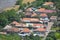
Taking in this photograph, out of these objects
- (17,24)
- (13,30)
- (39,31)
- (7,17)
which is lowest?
(39,31)

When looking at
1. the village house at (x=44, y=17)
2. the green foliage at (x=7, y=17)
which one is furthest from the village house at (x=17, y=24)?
the village house at (x=44, y=17)

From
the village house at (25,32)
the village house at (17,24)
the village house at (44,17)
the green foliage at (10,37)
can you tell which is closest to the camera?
the green foliage at (10,37)

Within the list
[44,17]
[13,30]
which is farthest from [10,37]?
[44,17]

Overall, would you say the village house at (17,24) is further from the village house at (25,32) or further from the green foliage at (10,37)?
the green foliage at (10,37)

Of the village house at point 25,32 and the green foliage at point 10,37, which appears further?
the village house at point 25,32

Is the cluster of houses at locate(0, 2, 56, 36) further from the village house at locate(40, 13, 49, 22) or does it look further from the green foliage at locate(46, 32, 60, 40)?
the green foliage at locate(46, 32, 60, 40)

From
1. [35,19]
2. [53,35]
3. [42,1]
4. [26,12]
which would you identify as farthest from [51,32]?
[42,1]

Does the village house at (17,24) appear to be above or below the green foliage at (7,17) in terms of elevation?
below

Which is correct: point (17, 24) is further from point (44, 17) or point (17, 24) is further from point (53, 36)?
point (53, 36)
